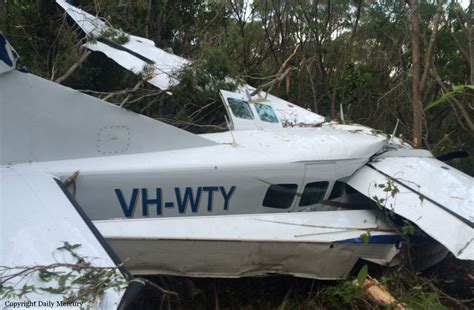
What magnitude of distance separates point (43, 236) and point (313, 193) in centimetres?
283

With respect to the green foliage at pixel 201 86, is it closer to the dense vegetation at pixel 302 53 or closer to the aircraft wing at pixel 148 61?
the dense vegetation at pixel 302 53

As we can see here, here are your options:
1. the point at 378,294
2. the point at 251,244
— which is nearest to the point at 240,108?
the point at 251,244

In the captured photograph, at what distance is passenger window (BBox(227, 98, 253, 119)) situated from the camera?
5531mm

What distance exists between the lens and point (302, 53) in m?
12.5

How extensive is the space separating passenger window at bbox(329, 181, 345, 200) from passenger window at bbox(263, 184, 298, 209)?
538mm

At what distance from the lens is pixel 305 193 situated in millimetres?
4695

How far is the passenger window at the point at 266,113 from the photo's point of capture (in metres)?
5.79

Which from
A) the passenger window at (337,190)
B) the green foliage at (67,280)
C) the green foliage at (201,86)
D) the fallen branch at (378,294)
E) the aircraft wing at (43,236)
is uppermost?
the green foliage at (201,86)

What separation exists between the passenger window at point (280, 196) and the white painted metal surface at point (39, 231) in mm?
1942

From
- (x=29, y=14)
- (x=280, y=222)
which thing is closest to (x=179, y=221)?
(x=280, y=222)

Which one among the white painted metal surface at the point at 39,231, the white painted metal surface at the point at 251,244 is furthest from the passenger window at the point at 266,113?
the white painted metal surface at the point at 39,231

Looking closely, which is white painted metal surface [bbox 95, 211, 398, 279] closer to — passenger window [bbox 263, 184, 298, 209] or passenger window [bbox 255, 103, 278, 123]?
passenger window [bbox 263, 184, 298, 209]

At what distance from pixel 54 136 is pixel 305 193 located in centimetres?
244

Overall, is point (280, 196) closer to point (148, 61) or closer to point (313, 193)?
point (313, 193)
